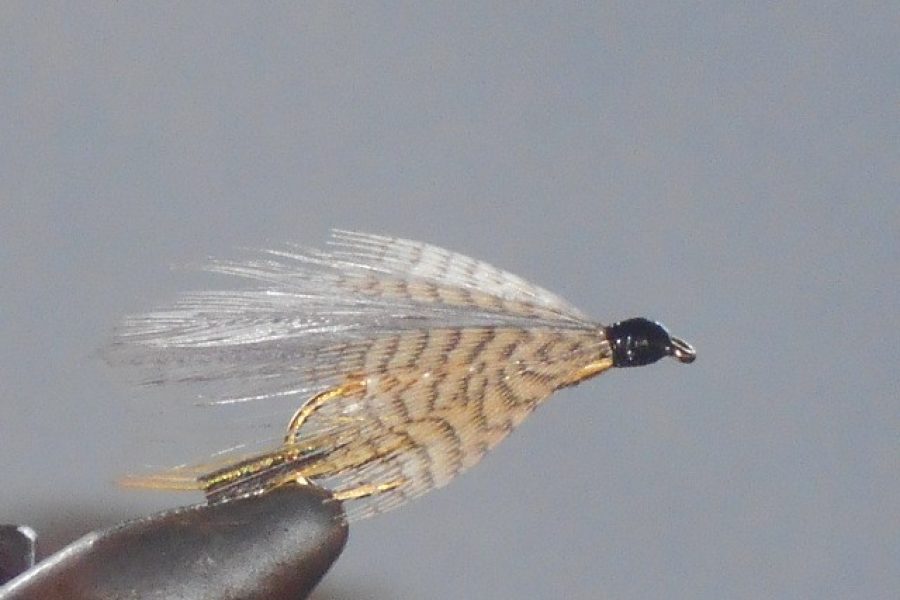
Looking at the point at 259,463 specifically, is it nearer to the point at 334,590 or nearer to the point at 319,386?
the point at 319,386

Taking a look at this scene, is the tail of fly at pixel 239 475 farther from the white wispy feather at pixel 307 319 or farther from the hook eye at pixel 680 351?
the hook eye at pixel 680 351

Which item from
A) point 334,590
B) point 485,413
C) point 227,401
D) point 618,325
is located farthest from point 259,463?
point 334,590

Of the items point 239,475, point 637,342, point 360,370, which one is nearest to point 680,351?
point 637,342

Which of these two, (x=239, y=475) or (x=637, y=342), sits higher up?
(x=637, y=342)

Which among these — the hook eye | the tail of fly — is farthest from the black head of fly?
the tail of fly

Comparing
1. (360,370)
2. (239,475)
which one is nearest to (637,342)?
Answer: (360,370)

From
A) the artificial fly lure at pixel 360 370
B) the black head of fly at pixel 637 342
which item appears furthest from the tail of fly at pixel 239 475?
the black head of fly at pixel 637 342

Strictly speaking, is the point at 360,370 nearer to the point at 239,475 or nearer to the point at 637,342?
the point at 239,475
